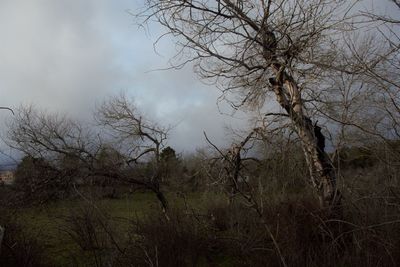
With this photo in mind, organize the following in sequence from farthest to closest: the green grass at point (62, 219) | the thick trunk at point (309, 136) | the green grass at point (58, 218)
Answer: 1. the thick trunk at point (309, 136)
2. the green grass at point (58, 218)
3. the green grass at point (62, 219)

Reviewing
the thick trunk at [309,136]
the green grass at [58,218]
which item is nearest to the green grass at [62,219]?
the green grass at [58,218]

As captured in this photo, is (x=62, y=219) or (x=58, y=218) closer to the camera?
(x=62, y=219)

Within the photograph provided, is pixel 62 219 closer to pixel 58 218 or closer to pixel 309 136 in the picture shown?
pixel 58 218

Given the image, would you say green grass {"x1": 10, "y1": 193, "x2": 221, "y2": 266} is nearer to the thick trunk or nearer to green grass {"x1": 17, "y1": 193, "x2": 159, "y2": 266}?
green grass {"x1": 17, "y1": 193, "x2": 159, "y2": 266}

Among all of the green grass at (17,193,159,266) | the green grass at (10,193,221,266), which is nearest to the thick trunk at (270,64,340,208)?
the green grass at (10,193,221,266)

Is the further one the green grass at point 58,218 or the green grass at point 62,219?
the green grass at point 58,218

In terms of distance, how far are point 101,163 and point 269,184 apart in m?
4.01

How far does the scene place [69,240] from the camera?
1066cm

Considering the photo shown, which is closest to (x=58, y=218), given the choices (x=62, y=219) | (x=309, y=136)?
(x=62, y=219)

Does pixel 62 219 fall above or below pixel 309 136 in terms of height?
below

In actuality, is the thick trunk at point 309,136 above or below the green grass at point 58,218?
above

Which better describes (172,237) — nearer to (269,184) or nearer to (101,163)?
(269,184)

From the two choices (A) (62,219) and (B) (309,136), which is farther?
(B) (309,136)

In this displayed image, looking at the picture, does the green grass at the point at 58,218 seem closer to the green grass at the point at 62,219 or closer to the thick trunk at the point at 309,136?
the green grass at the point at 62,219
